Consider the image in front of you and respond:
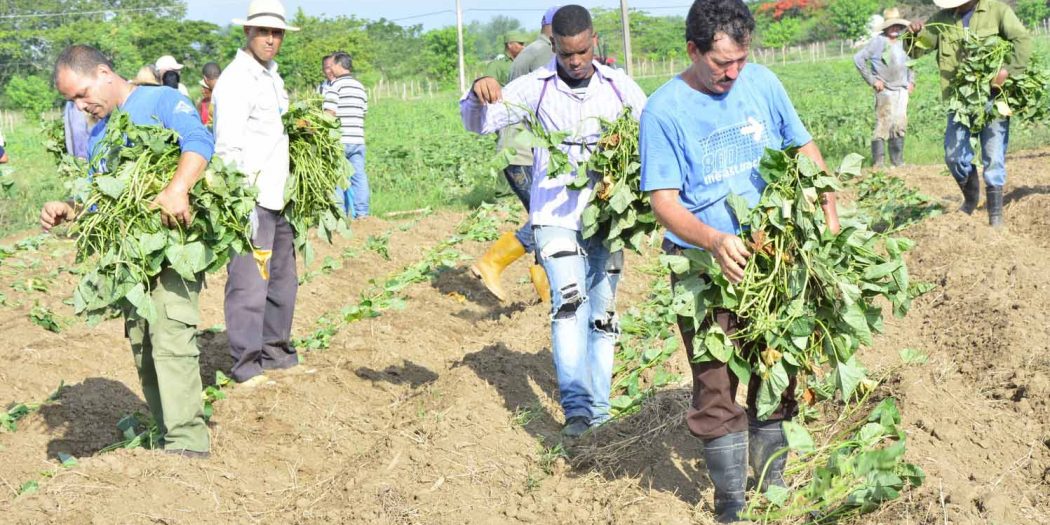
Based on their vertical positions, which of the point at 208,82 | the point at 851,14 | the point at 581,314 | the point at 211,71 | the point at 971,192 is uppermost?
the point at 851,14

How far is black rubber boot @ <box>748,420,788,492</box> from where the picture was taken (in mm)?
3914

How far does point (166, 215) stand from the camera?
4.64 meters

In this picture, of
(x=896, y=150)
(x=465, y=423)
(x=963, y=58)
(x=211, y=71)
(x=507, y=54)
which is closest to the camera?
(x=465, y=423)

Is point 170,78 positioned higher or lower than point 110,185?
higher

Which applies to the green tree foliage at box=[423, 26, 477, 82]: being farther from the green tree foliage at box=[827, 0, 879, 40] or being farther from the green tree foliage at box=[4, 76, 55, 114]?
the green tree foliage at box=[827, 0, 879, 40]

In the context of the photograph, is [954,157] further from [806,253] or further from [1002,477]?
[806,253]

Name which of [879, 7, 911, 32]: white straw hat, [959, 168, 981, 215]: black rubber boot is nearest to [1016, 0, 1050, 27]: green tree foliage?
[879, 7, 911, 32]: white straw hat

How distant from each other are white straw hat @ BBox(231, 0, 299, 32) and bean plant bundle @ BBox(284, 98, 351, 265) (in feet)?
1.60

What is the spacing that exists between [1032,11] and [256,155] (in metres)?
60.5

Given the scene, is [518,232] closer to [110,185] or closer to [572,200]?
[572,200]

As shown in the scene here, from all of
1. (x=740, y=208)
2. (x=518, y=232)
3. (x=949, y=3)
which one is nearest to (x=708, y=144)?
(x=740, y=208)

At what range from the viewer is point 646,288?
8.38 meters

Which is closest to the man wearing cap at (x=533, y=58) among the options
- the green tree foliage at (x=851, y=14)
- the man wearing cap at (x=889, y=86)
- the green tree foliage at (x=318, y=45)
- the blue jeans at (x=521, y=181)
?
the blue jeans at (x=521, y=181)

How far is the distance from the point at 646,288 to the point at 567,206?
3536mm
